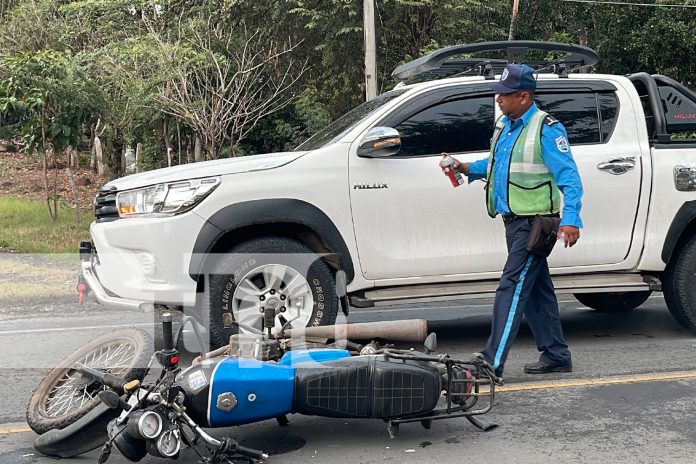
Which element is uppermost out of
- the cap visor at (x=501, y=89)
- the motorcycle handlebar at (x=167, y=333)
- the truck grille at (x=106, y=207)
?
the cap visor at (x=501, y=89)

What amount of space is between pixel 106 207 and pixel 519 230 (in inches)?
108

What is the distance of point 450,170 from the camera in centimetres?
532

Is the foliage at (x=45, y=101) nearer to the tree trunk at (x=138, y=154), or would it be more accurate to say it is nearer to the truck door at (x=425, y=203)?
the tree trunk at (x=138, y=154)

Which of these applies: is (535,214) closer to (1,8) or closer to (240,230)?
(240,230)

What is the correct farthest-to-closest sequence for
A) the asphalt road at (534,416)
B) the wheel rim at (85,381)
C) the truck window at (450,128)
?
the truck window at (450,128) → the wheel rim at (85,381) → the asphalt road at (534,416)

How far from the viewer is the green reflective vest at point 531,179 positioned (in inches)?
197

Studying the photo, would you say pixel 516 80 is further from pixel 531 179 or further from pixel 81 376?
pixel 81 376

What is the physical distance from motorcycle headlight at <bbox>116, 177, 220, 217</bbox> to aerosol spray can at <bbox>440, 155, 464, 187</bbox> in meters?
1.49

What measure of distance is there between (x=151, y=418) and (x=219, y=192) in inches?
87.7

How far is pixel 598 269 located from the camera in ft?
20.3

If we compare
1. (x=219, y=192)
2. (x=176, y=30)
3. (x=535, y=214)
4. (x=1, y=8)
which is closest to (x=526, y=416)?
(x=535, y=214)

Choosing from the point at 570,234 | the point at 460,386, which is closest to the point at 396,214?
the point at 570,234

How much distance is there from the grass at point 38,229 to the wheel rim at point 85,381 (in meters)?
8.71

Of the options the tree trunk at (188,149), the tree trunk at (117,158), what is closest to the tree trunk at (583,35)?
the tree trunk at (188,149)
